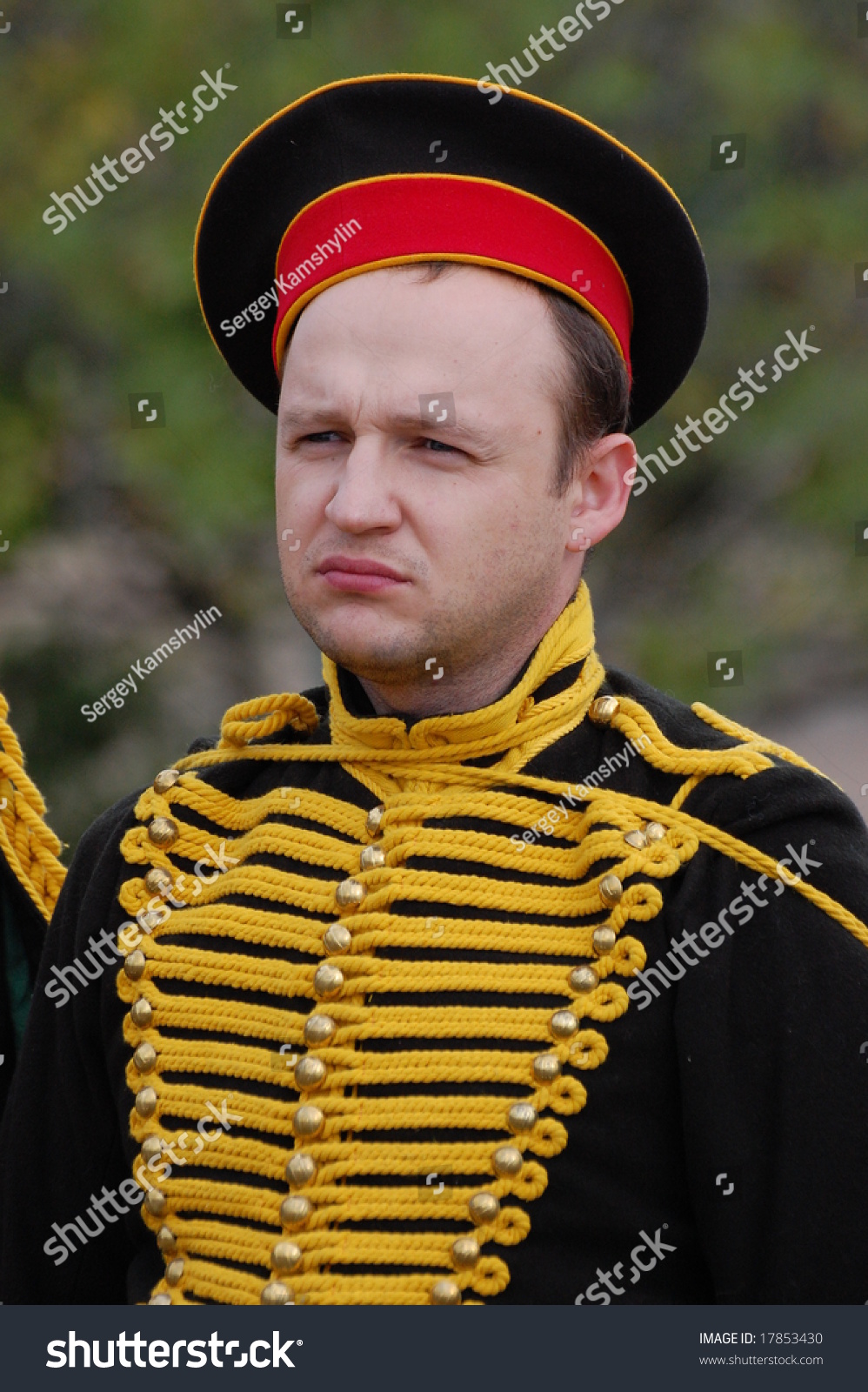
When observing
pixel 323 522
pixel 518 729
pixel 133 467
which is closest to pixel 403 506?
pixel 323 522

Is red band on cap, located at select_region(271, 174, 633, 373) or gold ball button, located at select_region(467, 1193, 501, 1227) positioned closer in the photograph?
gold ball button, located at select_region(467, 1193, 501, 1227)

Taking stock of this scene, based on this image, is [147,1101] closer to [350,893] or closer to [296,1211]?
[296,1211]

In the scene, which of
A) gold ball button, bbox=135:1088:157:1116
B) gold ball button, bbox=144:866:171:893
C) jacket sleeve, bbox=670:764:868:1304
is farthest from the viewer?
gold ball button, bbox=144:866:171:893

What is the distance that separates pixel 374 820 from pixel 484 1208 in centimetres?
51

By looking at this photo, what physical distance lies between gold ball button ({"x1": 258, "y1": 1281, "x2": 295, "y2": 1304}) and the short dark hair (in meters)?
1.02

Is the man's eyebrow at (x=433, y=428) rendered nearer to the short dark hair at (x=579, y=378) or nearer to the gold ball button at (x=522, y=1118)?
the short dark hair at (x=579, y=378)

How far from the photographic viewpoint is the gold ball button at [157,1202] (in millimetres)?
1977

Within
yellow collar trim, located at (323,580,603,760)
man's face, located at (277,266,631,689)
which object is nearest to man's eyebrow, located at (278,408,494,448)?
man's face, located at (277,266,631,689)

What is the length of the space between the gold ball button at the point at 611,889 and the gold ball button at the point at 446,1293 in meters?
0.47

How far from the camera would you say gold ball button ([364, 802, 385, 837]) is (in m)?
2.03

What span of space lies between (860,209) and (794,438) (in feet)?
2.40

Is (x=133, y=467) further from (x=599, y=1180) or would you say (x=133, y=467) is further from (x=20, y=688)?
(x=599, y=1180)

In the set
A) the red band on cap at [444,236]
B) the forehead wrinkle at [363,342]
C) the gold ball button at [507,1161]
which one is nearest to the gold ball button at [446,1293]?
the gold ball button at [507,1161]

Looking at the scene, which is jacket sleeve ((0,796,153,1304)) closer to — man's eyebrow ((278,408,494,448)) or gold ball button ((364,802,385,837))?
gold ball button ((364,802,385,837))
